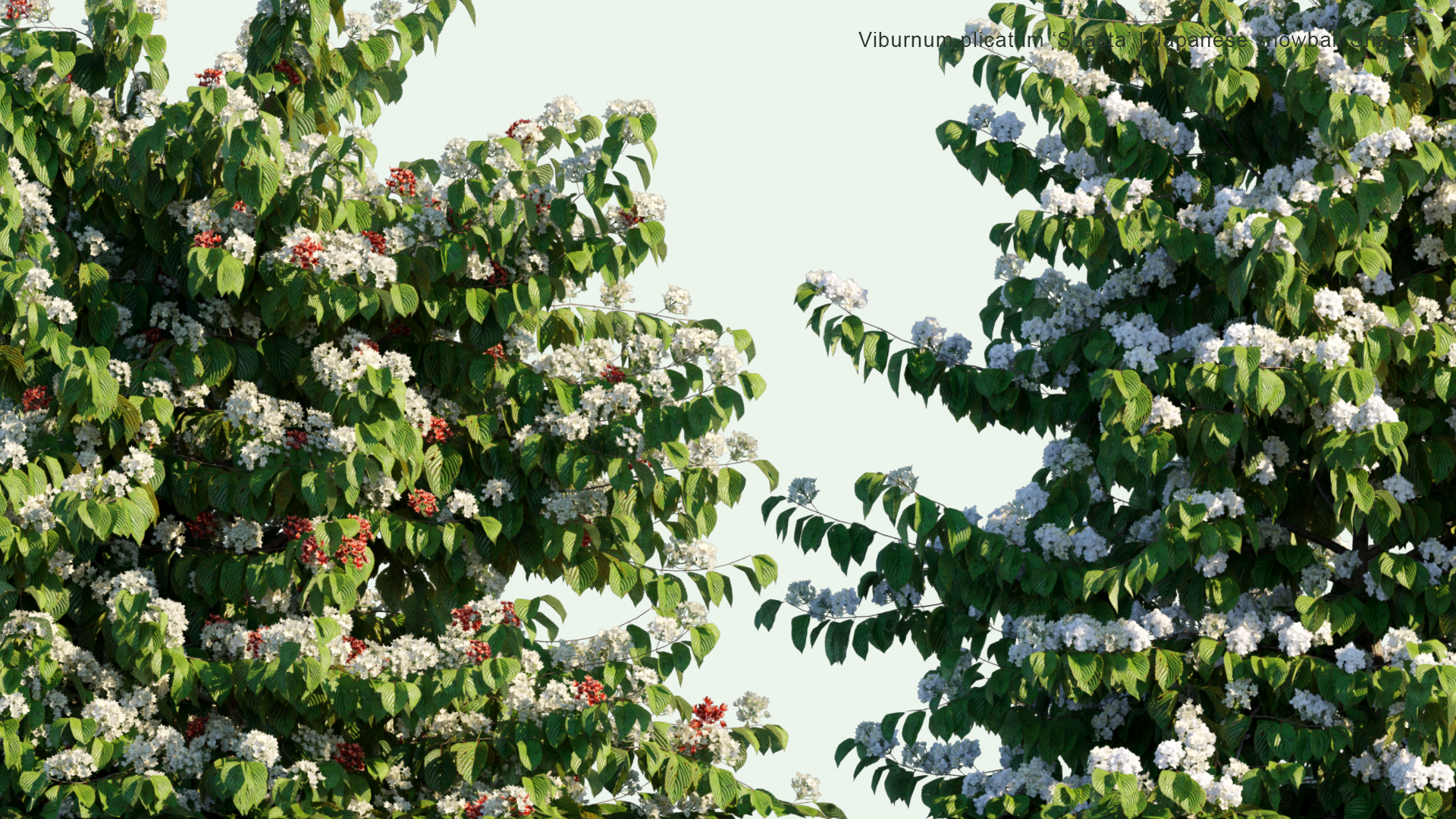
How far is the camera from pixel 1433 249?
10734mm

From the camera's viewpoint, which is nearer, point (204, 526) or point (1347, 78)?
point (1347, 78)

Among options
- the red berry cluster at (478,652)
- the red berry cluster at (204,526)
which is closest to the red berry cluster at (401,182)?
→ the red berry cluster at (204,526)

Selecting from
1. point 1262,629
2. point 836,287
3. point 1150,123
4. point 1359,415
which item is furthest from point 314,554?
point 1359,415

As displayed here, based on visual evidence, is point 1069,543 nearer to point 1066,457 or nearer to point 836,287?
point 1066,457

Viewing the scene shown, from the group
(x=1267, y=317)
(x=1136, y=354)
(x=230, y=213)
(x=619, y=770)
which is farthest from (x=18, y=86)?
(x=1267, y=317)

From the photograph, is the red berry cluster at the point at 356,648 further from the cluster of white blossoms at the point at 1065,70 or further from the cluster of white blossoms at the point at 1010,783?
the cluster of white blossoms at the point at 1065,70

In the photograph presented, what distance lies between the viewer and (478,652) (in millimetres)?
10672

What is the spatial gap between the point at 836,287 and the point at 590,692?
3.04m

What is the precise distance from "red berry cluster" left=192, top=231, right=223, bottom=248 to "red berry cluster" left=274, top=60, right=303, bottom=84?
60.5 inches

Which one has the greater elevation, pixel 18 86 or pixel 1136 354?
pixel 18 86

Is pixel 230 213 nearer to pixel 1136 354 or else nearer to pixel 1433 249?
pixel 1136 354

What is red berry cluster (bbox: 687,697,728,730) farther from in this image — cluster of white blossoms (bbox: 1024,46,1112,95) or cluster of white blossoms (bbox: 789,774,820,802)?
cluster of white blossoms (bbox: 1024,46,1112,95)

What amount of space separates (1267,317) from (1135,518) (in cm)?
186

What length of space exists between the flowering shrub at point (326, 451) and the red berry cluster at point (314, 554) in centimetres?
3
